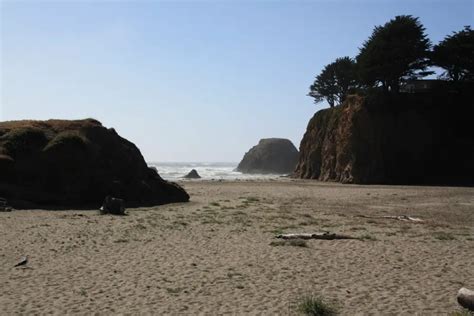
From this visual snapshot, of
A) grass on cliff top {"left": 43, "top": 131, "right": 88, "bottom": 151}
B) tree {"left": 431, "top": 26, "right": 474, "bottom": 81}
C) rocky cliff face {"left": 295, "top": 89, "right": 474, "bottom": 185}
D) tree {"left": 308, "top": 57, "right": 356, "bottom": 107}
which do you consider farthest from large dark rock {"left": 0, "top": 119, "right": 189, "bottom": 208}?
tree {"left": 308, "top": 57, "right": 356, "bottom": 107}

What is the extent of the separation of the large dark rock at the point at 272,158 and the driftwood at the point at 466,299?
124 metres

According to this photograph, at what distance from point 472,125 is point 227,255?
48848 mm

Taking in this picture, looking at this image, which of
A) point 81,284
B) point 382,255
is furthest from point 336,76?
point 81,284

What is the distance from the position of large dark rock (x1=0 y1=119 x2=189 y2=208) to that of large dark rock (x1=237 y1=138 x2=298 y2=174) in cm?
10365

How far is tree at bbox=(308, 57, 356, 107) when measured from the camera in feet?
239

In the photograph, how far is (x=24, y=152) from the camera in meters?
26.1

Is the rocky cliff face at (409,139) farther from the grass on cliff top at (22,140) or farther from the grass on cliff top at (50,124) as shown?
the grass on cliff top at (22,140)

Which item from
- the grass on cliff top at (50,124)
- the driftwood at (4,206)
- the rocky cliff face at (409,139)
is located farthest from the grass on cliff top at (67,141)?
the rocky cliff face at (409,139)

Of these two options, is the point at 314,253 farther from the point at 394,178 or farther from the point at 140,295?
the point at 394,178

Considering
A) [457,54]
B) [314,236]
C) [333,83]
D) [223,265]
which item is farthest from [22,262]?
[333,83]

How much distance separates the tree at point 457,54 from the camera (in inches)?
2003

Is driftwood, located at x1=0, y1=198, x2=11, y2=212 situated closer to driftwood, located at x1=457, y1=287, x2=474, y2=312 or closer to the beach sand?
the beach sand

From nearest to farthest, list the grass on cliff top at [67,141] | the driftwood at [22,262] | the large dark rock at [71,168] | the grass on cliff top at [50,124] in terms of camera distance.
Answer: the driftwood at [22,262] < the large dark rock at [71,168] < the grass on cliff top at [67,141] < the grass on cliff top at [50,124]

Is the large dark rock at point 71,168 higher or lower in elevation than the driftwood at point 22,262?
higher
